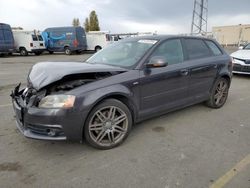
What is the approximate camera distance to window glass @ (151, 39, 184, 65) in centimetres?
373

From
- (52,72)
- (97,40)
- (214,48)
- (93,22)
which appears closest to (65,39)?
(97,40)

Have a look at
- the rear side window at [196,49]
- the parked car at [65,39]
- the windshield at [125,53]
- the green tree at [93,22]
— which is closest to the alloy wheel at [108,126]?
the windshield at [125,53]

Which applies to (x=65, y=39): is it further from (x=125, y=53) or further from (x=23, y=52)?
(x=125, y=53)

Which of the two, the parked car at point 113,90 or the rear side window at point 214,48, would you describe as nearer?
the parked car at point 113,90

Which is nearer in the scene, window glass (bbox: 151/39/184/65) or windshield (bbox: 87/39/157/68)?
windshield (bbox: 87/39/157/68)

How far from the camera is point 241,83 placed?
25.7 feet

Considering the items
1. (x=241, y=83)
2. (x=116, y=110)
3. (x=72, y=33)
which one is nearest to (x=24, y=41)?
(x=72, y=33)

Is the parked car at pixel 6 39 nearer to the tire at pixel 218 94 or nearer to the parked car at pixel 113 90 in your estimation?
the parked car at pixel 113 90

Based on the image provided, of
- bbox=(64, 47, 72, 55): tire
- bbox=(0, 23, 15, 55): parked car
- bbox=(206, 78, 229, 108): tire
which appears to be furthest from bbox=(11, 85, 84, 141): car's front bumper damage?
bbox=(64, 47, 72, 55): tire

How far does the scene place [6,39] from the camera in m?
18.9

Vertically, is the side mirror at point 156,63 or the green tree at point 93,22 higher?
the green tree at point 93,22

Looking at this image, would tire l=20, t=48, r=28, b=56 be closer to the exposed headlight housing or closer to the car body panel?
the car body panel

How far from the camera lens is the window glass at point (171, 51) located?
3.73 m

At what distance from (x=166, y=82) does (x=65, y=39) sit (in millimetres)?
19874
